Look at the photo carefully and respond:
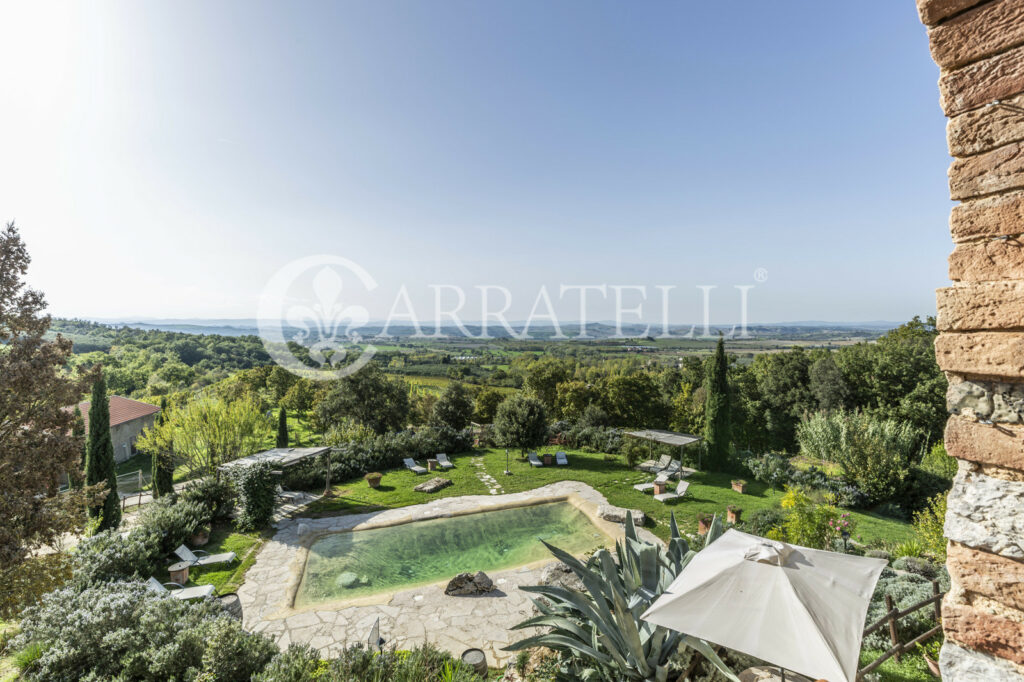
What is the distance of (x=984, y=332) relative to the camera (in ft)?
5.38

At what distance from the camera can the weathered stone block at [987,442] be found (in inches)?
61.8

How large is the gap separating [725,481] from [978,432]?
533 inches

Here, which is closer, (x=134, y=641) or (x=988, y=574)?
(x=988, y=574)

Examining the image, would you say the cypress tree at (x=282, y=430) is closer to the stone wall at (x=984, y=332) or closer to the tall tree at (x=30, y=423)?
the tall tree at (x=30, y=423)

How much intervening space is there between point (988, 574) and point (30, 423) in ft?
26.8

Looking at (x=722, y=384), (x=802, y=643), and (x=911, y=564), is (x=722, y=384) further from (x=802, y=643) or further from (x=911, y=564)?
(x=802, y=643)

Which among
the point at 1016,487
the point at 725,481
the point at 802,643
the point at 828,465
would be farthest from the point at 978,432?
the point at 828,465

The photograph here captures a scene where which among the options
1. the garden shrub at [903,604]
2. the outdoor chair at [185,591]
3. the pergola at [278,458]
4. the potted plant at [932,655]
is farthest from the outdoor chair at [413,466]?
the potted plant at [932,655]

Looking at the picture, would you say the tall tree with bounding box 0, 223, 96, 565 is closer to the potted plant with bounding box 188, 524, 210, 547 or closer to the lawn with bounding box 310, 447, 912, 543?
the potted plant with bounding box 188, 524, 210, 547

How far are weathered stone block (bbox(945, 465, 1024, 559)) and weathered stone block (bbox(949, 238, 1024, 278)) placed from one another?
78cm

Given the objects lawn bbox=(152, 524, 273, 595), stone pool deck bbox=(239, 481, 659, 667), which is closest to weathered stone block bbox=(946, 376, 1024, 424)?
stone pool deck bbox=(239, 481, 659, 667)

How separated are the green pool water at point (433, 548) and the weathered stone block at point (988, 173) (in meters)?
7.19

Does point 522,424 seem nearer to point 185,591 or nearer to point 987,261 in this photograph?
point 185,591

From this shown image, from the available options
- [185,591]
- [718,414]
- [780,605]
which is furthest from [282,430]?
[780,605]
